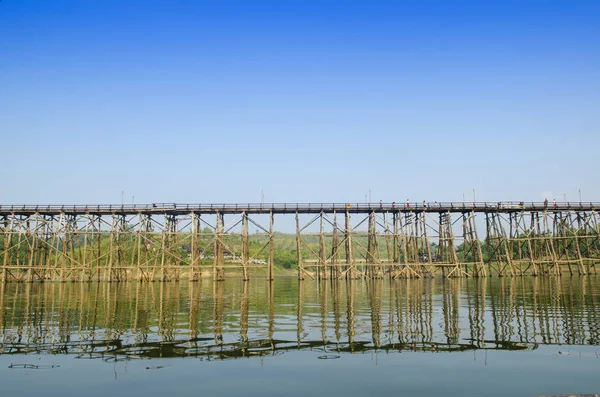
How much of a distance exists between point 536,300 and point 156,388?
21326 millimetres

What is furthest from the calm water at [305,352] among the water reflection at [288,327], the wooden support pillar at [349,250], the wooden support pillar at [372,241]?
the wooden support pillar at [372,241]

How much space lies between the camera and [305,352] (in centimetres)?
1224

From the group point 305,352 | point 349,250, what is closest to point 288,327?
point 305,352

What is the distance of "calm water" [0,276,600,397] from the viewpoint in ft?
30.7

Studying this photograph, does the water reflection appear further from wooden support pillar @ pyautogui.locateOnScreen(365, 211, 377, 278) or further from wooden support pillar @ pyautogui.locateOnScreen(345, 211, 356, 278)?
wooden support pillar @ pyautogui.locateOnScreen(365, 211, 377, 278)

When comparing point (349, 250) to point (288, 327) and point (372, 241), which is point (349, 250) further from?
point (288, 327)

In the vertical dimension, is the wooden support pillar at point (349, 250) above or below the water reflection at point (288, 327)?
above

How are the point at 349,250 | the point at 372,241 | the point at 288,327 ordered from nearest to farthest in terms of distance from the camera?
the point at 288,327 < the point at 349,250 < the point at 372,241

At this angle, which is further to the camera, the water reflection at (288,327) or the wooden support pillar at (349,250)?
the wooden support pillar at (349,250)

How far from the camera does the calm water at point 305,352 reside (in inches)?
368

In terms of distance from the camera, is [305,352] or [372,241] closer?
[305,352]

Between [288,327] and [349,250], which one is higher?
[349,250]

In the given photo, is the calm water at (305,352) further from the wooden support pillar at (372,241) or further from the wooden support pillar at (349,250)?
the wooden support pillar at (372,241)

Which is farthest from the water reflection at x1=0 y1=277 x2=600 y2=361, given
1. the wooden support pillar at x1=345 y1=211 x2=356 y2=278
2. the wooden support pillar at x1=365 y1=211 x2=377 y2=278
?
the wooden support pillar at x1=365 y1=211 x2=377 y2=278
